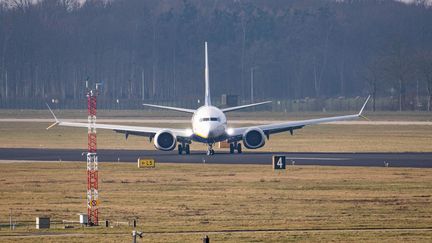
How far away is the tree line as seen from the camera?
17588 centimetres

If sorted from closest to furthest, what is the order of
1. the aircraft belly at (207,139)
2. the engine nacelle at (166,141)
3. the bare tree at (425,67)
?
the aircraft belly at (207,139), the engine nacelle at (166,141), the bare tree at (425,67)

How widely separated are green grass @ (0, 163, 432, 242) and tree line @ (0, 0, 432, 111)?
350ft

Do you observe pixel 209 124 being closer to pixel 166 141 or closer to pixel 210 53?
pixel 166 141

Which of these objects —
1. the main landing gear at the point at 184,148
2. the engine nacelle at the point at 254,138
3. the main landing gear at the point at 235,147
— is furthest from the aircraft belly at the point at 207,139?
the main landing gear at the point at 235,147

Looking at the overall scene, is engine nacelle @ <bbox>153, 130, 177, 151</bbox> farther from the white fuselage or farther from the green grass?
the green grass

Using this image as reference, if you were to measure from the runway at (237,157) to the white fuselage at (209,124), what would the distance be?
4.29 feet

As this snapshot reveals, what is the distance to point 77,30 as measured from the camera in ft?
647

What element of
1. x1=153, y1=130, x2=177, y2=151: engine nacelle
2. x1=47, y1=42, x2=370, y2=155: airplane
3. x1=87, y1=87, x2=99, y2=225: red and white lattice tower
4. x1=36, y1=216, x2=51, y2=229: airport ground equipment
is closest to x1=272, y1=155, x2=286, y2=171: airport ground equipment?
x1=47, y1=42, x2=370, y2=155: airplane

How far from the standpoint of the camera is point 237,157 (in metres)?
69.2

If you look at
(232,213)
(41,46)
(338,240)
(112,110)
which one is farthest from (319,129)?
(41,46)

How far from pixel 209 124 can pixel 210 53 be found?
115049mm

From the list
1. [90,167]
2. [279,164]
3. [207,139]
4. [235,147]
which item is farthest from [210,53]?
[90,167]

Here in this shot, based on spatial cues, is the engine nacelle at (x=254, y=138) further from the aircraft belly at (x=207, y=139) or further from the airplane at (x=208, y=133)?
the aircraft belly at (x=207, y=139)

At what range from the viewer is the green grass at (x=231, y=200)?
3694cm
